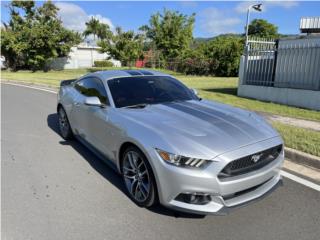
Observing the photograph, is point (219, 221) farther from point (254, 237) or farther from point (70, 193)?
point (70, 193)

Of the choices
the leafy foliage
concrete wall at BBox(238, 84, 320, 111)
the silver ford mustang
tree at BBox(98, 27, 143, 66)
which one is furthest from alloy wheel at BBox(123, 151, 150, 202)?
the leafy foliage

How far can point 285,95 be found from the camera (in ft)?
35.3

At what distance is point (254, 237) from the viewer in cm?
305

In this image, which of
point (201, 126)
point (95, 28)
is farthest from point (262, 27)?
point (201, 126)

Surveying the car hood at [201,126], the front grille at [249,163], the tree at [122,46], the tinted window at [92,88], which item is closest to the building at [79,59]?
the tree at [122,46]

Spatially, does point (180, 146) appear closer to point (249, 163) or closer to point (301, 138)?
point (249, 163)

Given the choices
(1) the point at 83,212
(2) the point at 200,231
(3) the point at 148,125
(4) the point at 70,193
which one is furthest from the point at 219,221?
(4) the point at 70,193

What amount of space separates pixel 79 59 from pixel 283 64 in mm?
38576

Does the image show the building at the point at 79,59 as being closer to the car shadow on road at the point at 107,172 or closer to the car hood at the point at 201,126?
the car shadow on road at the point at 107,172

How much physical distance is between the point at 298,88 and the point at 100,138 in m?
8.26

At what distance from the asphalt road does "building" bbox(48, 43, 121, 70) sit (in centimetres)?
3304

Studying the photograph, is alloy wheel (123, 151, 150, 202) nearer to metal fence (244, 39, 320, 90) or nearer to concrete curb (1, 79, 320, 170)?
concrete curb (1, 79, 320, 170)

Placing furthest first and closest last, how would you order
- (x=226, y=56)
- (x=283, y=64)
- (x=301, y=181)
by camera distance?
1. (x=226, y=56)
2. (x=283, y=64)
3. (x=301, y=181)

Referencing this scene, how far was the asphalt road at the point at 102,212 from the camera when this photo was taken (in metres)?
3.13
